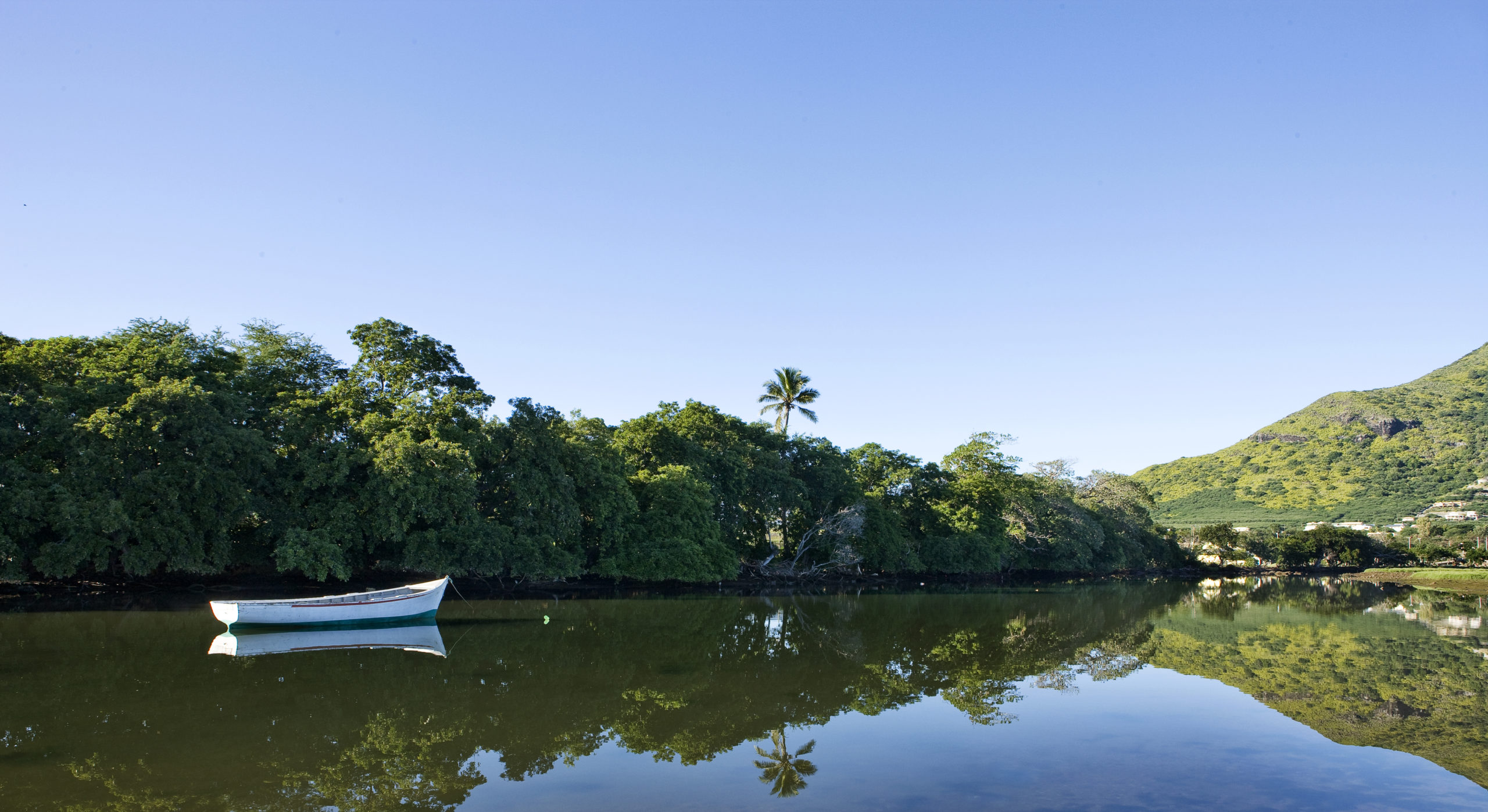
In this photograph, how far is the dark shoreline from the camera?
26.2 meters

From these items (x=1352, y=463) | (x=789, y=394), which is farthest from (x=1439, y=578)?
(x=1352, y=463)

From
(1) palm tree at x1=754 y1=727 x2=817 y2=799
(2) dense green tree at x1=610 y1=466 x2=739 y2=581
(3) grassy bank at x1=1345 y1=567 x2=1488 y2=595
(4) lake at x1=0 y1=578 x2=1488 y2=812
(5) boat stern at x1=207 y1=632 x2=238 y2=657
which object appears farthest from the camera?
(3) grassy bank at x1=1345 y1=567 x2=1488 y2=595

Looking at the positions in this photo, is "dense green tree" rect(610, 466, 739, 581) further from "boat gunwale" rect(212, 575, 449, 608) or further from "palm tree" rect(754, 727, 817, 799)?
"palm tree" rect(754, 727, 817, 799)

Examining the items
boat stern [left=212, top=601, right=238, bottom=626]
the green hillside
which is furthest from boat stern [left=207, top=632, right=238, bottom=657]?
the green hillside

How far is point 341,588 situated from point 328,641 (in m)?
13.5

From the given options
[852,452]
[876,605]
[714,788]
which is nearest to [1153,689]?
[714,788]

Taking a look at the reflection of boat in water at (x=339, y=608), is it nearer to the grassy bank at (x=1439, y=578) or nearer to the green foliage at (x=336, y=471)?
the green foliage at (x=336, y=471)

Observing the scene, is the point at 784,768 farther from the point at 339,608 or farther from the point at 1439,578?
the point at 1439,578

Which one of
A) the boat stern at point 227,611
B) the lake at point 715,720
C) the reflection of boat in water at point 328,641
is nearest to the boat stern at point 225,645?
the reflection of boat in water at point 328,641

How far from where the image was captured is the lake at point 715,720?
8734mm

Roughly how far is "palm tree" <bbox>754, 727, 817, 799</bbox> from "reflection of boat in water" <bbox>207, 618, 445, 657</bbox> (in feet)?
32.5

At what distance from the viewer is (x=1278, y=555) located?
302ft

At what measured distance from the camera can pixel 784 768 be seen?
9.62 metres

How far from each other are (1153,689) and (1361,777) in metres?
5.62
